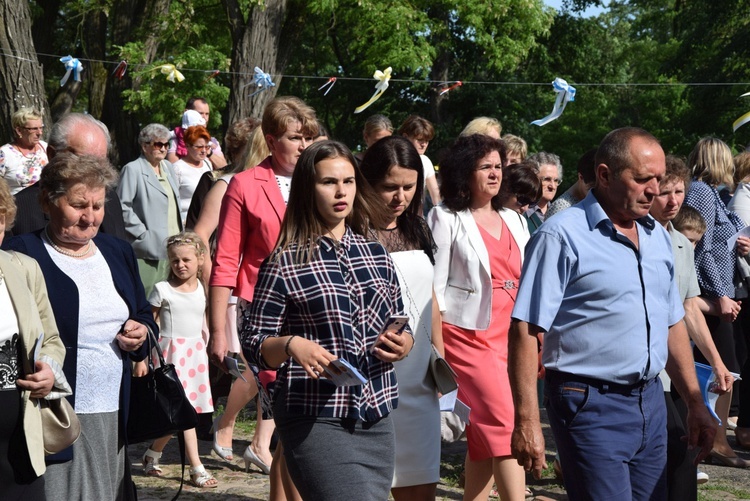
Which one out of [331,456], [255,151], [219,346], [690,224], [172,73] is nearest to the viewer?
[331,456]

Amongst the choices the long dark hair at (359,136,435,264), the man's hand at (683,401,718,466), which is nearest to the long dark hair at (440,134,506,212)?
the long dark hair at (359,136,435,264)

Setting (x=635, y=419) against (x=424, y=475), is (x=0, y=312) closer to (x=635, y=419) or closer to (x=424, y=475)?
(x=424, y=475)

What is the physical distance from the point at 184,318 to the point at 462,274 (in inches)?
93.7

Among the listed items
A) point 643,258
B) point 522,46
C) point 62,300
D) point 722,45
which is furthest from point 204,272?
point 722,45

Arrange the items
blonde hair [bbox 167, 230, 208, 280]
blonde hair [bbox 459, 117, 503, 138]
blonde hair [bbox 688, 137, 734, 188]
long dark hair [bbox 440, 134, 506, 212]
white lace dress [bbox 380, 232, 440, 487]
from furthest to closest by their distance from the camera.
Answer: blonde hair [bbox 459, 117, 503, 138] < blonde hair [bbox 688, 137, 734, 188] < blonde hair [bbox 167, 230, 208, 280] < long dark hair [bbox 440, 134, 506, 212] < white lace dress [bbox 380, 232, 440, 487]

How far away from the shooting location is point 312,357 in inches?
139

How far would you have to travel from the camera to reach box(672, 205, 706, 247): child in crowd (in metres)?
6.60

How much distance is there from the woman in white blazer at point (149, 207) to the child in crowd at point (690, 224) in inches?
166

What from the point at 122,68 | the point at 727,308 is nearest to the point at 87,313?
the point at 727,308

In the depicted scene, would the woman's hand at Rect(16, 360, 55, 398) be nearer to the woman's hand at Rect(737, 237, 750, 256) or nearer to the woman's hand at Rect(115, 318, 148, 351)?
the woman's hand at Rect(115, 318, 148, 351)

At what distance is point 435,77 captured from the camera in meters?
31.4

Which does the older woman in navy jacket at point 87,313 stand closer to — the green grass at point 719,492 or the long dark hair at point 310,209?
the long dark hair at point 310,209

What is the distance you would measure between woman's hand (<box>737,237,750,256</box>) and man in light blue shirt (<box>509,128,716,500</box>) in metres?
4.18

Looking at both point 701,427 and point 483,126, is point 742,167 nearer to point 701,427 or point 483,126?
point 483,126
